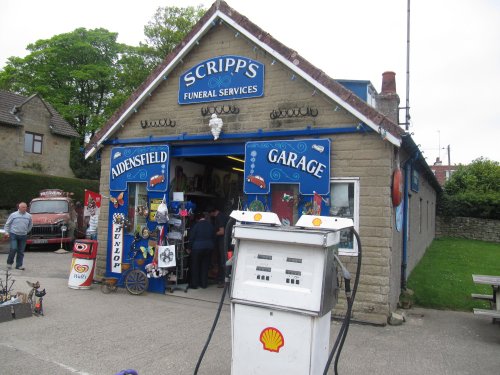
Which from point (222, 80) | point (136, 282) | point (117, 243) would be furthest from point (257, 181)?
point (117, 243)

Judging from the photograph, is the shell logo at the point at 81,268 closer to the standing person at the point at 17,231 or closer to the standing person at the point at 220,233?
the standing person at the point at 220,233

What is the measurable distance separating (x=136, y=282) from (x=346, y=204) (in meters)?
4.78

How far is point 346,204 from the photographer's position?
796 centimetres

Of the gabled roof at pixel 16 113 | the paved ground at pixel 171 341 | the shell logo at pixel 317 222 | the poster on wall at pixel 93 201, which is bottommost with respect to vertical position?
the paved ground at pixel 171 341

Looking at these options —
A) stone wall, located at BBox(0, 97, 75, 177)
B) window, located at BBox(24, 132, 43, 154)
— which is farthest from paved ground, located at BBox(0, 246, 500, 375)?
window, located at BBox(24, 132, 43, 154)

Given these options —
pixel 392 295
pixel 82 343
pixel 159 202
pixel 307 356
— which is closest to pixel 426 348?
pixel 392 295

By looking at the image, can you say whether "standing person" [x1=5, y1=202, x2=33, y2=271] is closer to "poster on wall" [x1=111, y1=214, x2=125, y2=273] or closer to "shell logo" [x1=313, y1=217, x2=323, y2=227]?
"poster on wall" [x1=111, y1=214, x2=125, y2=273]

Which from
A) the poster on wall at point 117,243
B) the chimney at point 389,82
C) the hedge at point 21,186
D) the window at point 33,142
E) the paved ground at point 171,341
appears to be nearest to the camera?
the paved ground at point 171,341

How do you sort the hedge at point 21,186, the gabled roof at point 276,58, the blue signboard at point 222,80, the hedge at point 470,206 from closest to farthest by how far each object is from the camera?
the gabled roof at point 276,58 → the blue signboard at point 222,80 → the hedge at point 21,186 → the hedge at point 470,206

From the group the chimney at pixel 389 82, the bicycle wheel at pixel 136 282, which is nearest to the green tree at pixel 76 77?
the chimney at pixel 389 82

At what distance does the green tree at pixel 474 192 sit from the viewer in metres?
28.0

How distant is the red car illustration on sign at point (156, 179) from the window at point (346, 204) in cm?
384

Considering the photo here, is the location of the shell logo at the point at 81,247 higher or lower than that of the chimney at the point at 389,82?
lower

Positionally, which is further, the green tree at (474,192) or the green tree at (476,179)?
the green tree at (476,179)
